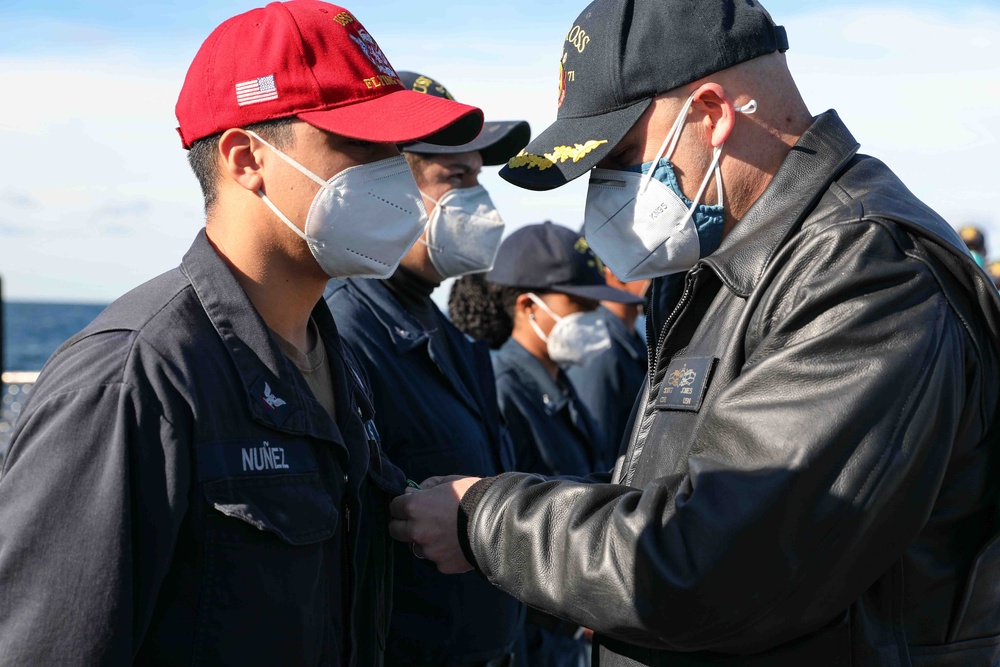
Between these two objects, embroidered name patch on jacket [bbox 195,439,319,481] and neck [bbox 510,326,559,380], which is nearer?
embroidered name patch on jacket [bbox 195,439,319,481]

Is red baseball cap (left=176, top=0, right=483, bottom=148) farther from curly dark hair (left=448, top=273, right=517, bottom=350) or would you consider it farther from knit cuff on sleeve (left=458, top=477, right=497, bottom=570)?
curly dark hair (left=448, top=273, right=517, bottom=350)

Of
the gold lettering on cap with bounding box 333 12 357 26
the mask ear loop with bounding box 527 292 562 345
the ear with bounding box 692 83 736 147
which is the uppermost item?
the gold lettering on cap with bounding box 333 12 357 26

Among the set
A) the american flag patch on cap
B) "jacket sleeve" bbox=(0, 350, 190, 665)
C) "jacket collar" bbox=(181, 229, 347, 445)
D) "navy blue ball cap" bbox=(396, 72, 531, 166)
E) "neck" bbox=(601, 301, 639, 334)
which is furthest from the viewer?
"neck" bbox=(601, 301, 639, 334)

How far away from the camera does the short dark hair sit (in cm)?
237

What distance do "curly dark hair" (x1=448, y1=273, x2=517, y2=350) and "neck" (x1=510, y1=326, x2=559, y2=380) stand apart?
0.18 meters

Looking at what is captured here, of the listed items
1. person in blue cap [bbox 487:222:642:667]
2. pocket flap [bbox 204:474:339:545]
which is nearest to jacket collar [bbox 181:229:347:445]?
pocket flap [bbox 204:474:339:545]

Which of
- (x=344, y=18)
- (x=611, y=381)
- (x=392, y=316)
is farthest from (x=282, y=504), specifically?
(x=611, y=381)

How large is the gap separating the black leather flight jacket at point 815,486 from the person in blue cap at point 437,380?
3.34 ft

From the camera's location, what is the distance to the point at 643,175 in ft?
8.45

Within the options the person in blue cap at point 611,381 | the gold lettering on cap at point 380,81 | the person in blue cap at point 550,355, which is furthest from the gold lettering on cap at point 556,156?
the person in blue cap at point 611,381

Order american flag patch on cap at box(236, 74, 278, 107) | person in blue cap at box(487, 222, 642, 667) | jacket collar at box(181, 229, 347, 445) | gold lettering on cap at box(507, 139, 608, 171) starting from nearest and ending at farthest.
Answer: jacket collar at box(181, 229, 347, 445) → american flag patch on cap at box(236, 74, 278, 107) → gold lettering on cap at box(507, 139, 608, 171) → person in blue cap at box(487, 222, 642, 667)

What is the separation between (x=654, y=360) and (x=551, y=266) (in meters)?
3.26

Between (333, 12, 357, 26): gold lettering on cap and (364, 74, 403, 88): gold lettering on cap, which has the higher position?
(333, 12, 357, 26): gold lettering on cap

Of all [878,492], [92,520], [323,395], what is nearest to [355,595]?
[323,395]
